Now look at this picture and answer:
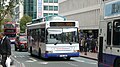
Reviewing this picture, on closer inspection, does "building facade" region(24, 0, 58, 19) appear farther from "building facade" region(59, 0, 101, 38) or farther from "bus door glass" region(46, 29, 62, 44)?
"bus door glass" region(46, 29, 62, 44)

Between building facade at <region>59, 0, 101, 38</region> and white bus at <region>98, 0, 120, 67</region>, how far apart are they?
39074mm

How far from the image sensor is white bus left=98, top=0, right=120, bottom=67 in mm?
13055

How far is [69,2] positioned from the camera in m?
76.4

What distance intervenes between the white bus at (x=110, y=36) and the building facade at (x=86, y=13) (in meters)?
39.1

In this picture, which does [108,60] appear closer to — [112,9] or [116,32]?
[116,32]

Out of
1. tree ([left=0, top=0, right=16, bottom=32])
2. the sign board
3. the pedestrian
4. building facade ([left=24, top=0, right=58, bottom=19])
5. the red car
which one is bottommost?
the red car

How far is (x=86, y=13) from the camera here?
62.4 metres

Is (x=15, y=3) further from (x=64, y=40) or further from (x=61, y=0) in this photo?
(x=61, y=0)

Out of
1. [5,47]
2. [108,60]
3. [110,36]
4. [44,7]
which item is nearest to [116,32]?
[110,36]

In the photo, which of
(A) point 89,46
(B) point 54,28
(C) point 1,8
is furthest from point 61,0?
(C) point 1,8

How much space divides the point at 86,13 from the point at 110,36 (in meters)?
48.9

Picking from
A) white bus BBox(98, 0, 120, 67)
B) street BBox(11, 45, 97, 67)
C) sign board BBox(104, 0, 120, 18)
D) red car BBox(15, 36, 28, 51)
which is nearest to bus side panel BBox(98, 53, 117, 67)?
white bus BBox(98, 0, 120, 67)

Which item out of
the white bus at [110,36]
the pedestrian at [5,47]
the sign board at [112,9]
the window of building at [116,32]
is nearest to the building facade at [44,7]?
the pedestrian at [5,47]

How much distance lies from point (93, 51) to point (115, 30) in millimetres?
22821
